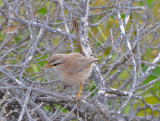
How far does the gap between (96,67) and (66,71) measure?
57 centimetres

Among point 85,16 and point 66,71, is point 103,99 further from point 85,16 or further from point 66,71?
point 85,16

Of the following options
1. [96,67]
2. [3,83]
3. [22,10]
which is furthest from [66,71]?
[22,10]

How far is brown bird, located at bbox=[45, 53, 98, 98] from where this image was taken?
4.86 m

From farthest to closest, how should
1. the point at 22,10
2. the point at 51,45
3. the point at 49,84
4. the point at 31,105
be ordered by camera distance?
the point at 22,10 → the point at 51,45 → the point at 49,84 → the point at 31,105

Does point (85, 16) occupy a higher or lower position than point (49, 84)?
higher

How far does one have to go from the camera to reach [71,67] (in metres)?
5.10

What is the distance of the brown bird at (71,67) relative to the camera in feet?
16.0

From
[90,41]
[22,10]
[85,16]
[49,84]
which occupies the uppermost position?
[22,10]

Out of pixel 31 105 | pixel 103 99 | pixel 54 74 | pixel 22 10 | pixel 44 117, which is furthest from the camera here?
pixel 22 10

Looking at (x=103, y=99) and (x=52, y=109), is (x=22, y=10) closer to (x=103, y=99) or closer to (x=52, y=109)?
(x=52, y=109)

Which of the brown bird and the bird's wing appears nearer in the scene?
the brown bird

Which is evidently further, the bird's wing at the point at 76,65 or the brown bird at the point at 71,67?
the bird's wing at the point at 76,65

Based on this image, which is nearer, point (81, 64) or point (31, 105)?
point (31, 105)

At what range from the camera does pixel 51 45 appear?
17.9 feet
